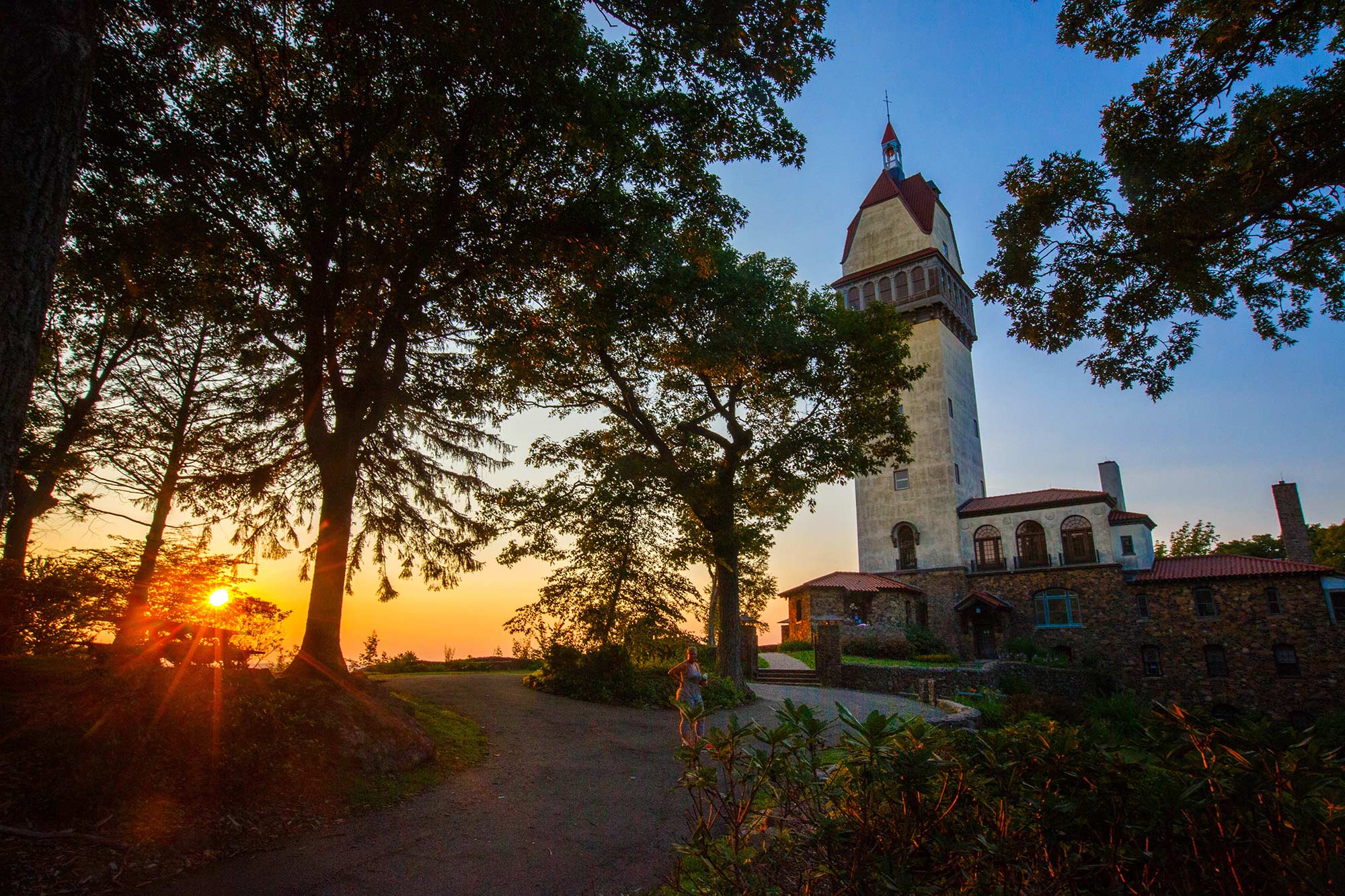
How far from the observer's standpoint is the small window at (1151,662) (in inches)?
1252

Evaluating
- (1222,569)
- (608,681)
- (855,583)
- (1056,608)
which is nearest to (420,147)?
(608,681)

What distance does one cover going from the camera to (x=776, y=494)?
59.2 feet

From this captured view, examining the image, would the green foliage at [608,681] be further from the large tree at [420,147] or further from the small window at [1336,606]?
the small window at [1336,606]

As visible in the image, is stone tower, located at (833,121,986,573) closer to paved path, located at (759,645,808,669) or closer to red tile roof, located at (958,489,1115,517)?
red tile roof, located at (958,489,1115,517)

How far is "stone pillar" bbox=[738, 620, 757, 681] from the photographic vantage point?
2416cm

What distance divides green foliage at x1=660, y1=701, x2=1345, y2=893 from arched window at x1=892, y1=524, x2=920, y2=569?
38546 millimetres

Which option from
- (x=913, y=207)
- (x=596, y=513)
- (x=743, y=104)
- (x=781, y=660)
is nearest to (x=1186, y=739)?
(x=743, y=104)

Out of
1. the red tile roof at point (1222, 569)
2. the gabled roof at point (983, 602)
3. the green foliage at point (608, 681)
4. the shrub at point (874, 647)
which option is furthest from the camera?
the gabled roof at point (983, 602)

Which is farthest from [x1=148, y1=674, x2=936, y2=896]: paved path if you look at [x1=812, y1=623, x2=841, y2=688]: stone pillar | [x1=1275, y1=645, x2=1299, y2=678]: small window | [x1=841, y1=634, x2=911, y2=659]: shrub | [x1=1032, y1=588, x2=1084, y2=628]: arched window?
[x1=1275, y1=645, x2=1299, y2=678]: small window

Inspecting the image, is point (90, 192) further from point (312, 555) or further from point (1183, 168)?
point (1183, 168)

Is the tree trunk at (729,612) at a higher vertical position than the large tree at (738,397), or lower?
lower

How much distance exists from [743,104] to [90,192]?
787 centimetres

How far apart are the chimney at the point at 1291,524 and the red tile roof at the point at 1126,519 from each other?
857 centimetres

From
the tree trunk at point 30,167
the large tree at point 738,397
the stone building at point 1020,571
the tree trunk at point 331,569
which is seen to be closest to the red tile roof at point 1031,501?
the stone building at point 1020,571
